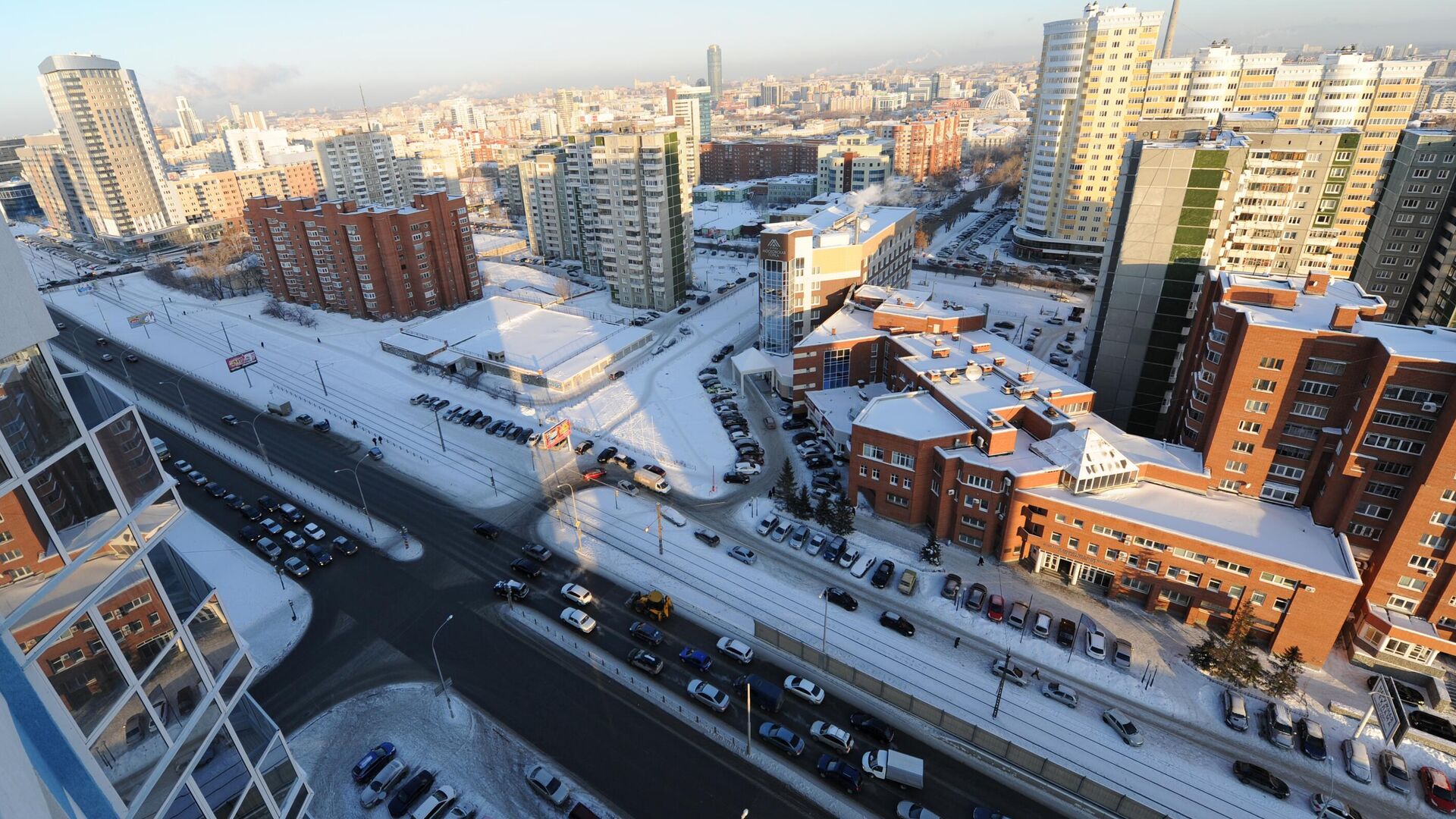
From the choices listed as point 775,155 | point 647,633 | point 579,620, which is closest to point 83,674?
point 647,633

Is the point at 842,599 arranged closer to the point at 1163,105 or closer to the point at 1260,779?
the point at 1260,779

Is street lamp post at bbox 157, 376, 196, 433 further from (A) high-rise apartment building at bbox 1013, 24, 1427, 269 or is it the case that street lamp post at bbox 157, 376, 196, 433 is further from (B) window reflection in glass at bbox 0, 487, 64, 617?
(A) high-rise apartment building at bbox 1013, 24, 1427, 269

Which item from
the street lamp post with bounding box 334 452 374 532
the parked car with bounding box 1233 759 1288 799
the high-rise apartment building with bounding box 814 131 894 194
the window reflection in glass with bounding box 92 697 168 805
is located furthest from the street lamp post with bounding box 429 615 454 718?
the high-rise apartment building with bounding box 814 131 894 194

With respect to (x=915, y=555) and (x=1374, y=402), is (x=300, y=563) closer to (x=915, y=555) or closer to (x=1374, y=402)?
(x=915, y=555)

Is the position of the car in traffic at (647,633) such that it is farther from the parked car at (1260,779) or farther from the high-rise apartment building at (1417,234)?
the high-rise apartment building at (1417,234)

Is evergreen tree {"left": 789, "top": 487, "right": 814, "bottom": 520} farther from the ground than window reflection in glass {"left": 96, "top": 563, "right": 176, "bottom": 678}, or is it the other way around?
window reflection in glass {"left": 96, "top": 563, "right": 176, "bottom": 678}

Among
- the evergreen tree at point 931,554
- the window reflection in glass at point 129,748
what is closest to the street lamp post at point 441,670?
the window reflection in glass at point 129,748
